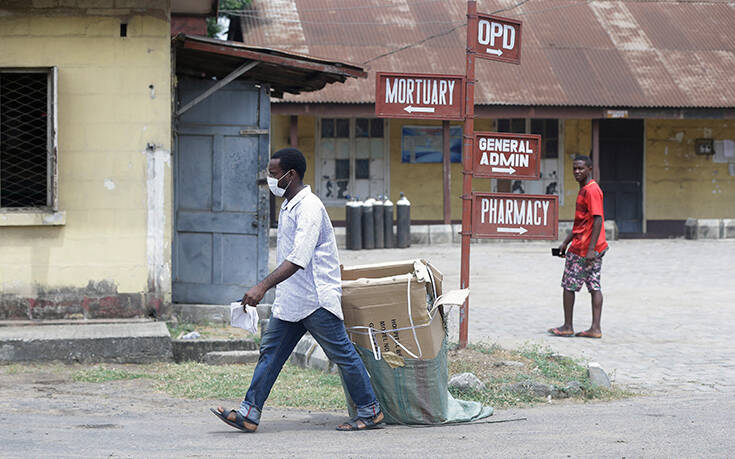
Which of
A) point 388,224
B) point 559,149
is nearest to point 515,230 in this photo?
point 388,224

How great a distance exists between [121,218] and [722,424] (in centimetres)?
572

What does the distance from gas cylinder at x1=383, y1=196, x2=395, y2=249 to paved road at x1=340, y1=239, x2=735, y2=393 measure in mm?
458

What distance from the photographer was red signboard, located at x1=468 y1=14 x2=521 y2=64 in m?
7.82

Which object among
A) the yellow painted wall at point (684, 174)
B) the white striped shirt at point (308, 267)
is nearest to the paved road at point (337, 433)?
the white striped shirt at point (308, 267)

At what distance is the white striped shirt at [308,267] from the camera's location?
561cm

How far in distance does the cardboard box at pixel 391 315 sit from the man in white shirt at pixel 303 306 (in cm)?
17

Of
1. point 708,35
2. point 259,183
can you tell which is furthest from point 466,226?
point 708,35

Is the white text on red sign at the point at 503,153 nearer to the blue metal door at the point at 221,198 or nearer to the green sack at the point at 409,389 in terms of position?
the green sack at the point at 409,389

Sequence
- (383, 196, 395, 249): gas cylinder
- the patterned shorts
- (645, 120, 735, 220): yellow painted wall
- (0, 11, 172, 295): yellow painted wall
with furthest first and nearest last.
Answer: (645, 120, 735, 220): yellow painted wall, (383, 196, 395, 249): gas cylinder, the patterned shorts, (0, 11, 172, 295): yellow painted wall

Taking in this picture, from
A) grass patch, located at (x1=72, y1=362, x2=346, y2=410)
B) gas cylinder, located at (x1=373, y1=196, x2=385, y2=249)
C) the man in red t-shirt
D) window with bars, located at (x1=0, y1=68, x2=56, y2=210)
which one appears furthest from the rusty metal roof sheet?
gas cylinder, located at (x1=373, y1=196, x2=385, y2=249)

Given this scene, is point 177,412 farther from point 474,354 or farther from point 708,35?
point 708,35

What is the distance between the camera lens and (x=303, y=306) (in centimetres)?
565

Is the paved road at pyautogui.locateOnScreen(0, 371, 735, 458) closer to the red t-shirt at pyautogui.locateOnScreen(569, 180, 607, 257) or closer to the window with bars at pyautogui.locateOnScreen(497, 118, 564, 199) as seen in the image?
the red t-shirt at pyautogui.locateOnScreen(569, 180, 607, 257)

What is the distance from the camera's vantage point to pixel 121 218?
9.31 m
